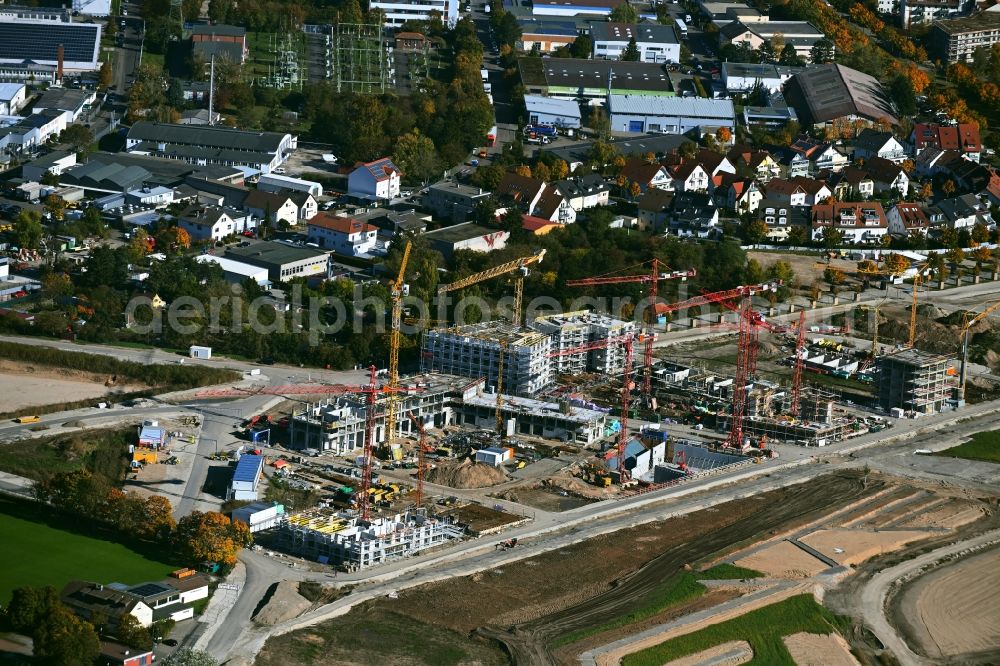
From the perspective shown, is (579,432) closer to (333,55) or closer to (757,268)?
(757,268)

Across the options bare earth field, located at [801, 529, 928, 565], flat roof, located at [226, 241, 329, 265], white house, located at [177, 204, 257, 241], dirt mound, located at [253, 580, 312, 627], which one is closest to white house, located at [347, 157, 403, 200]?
white house, located at [177, 204, 257, 241]

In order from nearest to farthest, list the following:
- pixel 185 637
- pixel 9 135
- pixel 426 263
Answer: pixel 185 637 < pixel 426 263 < pixel 9 135

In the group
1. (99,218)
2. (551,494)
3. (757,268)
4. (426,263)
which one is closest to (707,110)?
(757,268)

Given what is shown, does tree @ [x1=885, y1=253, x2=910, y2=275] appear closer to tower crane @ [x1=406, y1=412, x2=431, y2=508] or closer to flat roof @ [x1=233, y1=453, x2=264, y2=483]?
tower crane @ [x1=406, y1=412, x2=431, y2=508]

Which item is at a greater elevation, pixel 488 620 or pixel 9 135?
pixel 9 135

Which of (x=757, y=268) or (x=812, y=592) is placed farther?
(x=757, y=268)

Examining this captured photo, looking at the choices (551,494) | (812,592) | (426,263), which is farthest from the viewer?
(426,263)

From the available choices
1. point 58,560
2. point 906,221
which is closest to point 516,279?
point 906,221
